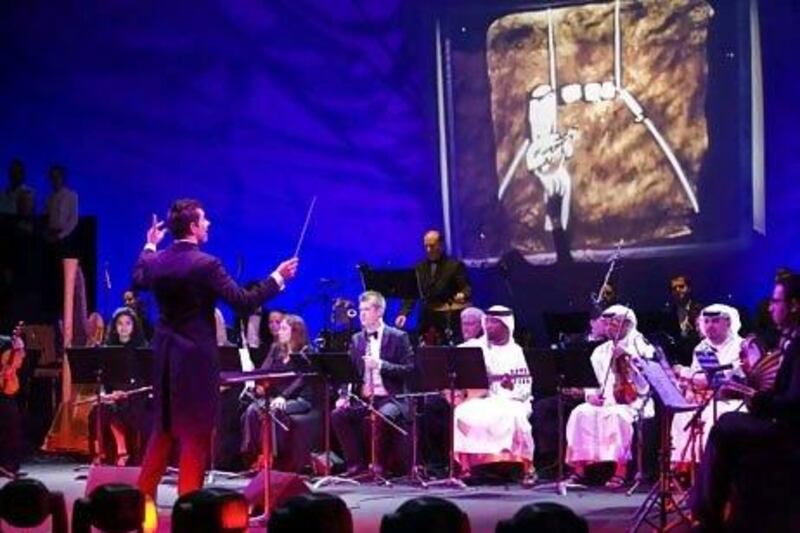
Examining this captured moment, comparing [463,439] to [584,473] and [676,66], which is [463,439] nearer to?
[584,473]

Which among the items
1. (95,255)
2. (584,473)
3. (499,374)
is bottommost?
(584,473)

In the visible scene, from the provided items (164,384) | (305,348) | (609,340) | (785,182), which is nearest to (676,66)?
(785,182)

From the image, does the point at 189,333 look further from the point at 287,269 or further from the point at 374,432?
the point at 374,432

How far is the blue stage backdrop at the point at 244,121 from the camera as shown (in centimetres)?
1497

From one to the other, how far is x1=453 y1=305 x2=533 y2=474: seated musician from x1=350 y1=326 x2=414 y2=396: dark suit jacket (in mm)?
530

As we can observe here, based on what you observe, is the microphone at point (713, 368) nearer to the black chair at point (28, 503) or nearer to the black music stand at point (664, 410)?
the black music stand at point (664, 410)

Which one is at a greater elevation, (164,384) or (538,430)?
(164,384)

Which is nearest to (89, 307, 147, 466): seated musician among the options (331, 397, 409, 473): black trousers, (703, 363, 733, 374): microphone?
(331, 397, 409, 473): black trousers

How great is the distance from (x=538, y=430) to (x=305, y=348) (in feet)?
6.97

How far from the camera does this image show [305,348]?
11.8 metres

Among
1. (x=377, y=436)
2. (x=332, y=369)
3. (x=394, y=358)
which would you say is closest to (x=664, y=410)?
(x=332, y=369)

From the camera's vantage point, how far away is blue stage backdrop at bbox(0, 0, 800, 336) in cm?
1497

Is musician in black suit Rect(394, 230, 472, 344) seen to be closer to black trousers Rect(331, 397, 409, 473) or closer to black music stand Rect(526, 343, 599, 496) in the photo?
black trousers Rect(331, 397, 409, 473)

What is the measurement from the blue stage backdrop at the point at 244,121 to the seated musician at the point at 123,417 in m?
2.68
